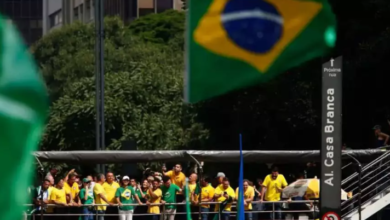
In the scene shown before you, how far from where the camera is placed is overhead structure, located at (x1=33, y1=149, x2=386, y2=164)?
18766 mm

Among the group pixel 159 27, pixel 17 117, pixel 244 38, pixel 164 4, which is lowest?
pixel 17 117

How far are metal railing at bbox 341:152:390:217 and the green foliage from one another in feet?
123

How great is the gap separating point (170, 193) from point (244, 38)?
14.7m

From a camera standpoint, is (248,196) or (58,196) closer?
(58,196)

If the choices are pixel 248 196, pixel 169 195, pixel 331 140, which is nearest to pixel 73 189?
pixel 169 195

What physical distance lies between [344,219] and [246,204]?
1723mm

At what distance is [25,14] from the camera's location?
44312 millimetres

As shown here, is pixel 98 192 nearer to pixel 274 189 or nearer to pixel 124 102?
pixel 274 189

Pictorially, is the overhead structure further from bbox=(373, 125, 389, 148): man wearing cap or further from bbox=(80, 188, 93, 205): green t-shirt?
bbox=(80, 188, 93, 205): green t-shirt

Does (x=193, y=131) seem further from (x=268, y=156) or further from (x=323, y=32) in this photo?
(x=323, y=32)

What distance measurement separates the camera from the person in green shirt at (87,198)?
18.0 m

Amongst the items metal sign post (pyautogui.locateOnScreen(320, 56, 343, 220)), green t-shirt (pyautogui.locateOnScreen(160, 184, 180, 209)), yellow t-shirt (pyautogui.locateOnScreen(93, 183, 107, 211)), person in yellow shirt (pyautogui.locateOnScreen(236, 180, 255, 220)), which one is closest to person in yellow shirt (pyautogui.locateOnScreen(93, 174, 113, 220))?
yellow t-shirt (pyautogui.locateOnScreen(93, 183, 107, 211))

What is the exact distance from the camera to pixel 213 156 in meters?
18.9

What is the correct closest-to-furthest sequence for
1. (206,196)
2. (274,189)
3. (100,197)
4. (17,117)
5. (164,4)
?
(17,117), (100,197), (206,196), (274,189), (164,4)
